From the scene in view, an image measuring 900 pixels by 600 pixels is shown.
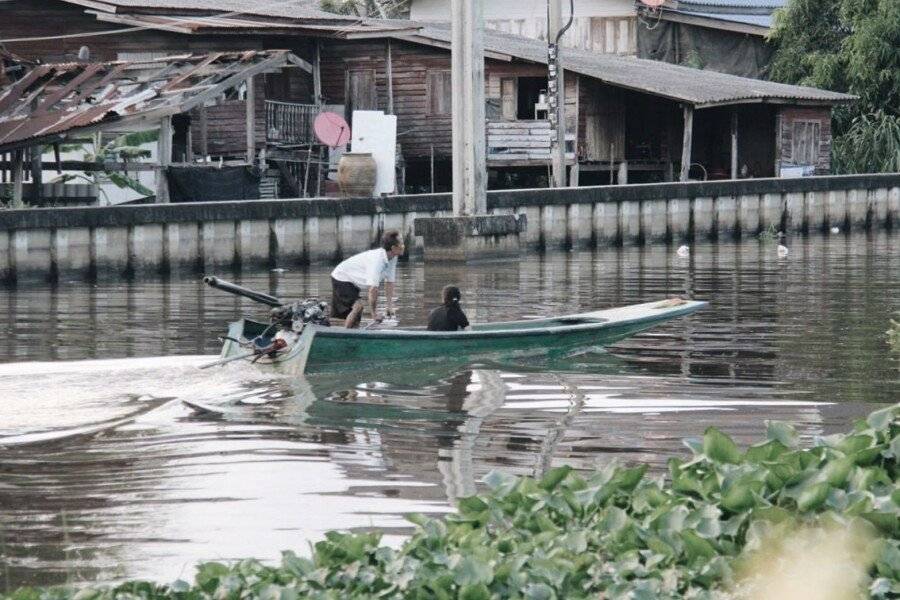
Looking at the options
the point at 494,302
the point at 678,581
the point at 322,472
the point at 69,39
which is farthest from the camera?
the point at 69,39

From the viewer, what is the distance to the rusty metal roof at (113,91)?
30.0 meters

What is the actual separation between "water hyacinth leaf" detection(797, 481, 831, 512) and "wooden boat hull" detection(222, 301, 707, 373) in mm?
9005

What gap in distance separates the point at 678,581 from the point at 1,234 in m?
22.6

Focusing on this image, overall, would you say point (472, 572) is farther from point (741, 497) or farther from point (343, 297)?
point (343, 297)

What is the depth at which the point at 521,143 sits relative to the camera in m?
40.5

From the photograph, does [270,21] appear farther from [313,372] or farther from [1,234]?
[313,372]

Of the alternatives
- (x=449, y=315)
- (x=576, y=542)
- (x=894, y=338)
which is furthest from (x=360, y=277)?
(x=576, y=542)

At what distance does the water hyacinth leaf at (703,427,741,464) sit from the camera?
7770mm

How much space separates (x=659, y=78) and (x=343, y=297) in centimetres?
2533

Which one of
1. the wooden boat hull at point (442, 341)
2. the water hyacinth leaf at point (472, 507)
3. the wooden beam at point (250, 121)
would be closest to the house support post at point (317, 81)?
the wooden beam at point (250, 121)

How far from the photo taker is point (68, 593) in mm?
7070

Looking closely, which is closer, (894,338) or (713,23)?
(894,338)

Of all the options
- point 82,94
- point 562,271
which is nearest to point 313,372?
point 562,271

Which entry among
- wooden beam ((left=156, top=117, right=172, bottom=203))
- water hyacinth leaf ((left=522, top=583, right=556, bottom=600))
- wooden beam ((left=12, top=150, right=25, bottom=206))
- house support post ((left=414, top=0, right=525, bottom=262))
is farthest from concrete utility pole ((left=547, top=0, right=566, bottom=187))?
water hyacinth leaf ((left=522, top=583, right=556, bottom=600))
